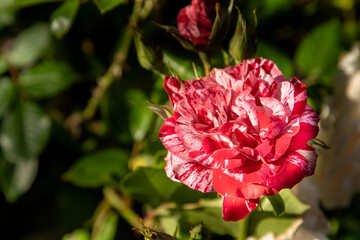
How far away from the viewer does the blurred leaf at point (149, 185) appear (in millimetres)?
449

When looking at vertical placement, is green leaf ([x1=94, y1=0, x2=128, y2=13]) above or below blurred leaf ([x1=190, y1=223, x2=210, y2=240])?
above

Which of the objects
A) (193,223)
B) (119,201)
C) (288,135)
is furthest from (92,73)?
(288,135)

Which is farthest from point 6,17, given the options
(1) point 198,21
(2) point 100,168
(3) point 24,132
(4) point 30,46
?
(1) point 198,21

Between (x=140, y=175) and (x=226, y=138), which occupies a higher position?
(x=226, y=138)

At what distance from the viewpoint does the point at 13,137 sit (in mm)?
583

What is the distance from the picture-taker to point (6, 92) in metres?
0.60

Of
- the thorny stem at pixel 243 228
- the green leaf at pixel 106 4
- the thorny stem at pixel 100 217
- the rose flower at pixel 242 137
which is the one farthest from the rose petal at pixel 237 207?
the thorny stem at pixel 100 217

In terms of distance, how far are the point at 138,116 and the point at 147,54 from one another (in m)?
0.17

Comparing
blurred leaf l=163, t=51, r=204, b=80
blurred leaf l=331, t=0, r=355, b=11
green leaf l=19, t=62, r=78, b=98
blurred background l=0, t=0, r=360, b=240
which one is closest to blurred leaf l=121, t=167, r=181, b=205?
blurred background l=0, t=0, r=360, b=240

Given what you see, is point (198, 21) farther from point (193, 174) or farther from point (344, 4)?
point (344, 4)

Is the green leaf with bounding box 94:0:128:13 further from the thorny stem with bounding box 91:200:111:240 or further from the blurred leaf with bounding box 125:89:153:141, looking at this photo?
the thorny stem with bounding box 91:200:111:240

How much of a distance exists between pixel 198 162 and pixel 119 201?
1.02 feet

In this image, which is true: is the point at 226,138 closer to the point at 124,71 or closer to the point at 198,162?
the point at 198,162

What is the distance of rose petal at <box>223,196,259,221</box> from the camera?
1.05ft
